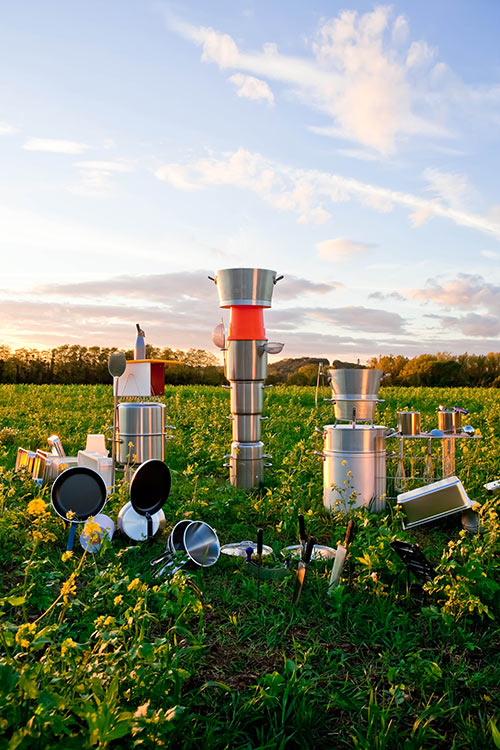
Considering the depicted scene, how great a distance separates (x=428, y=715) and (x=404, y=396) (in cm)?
1572

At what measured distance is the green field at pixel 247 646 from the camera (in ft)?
8.50

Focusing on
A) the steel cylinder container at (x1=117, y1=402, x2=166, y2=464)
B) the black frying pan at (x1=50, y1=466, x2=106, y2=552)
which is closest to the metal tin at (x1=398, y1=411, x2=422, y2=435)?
the steel cylinder container at (x1=117, y1=402, x2=166, y2=464)

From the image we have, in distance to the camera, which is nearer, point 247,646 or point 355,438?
point 247,646

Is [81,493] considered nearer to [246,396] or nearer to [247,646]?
[247,646]

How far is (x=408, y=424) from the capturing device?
6656mm

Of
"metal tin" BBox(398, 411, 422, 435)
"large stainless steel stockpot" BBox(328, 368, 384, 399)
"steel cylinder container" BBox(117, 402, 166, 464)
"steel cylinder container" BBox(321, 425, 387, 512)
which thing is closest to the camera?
"steel cylinder container" BBox(321, 425, 387, 512)

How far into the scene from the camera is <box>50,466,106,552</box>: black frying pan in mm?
5051

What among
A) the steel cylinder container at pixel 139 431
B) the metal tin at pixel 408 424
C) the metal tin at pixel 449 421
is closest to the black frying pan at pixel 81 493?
the steel cylinder container at pixel 139 431

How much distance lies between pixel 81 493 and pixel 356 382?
298 centimetres

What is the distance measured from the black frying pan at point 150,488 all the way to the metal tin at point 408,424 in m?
2.77

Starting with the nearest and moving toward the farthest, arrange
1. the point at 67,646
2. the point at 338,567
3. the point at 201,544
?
the point at 67,646
the point at 338,567
the point at 201,544

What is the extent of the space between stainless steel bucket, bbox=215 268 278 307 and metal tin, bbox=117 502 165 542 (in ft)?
9.65

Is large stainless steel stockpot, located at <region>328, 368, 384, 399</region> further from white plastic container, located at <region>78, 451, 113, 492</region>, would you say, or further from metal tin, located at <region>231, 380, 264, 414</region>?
white plastic container, located at <region>78, 451, 113, 492</region>

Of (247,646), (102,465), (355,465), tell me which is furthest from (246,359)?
(247,646)
